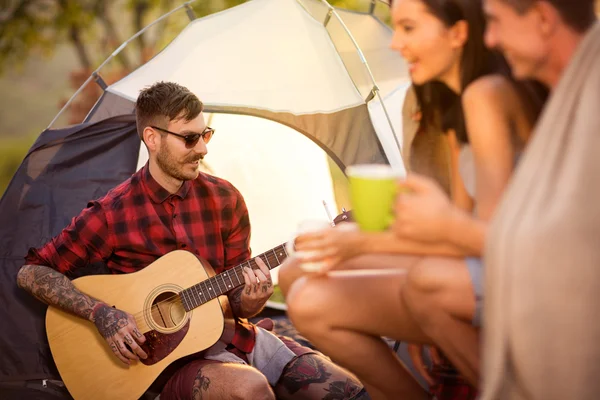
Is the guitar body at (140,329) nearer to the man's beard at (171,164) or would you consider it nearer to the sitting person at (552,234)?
the man's beard at (171,164)

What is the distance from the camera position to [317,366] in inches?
102

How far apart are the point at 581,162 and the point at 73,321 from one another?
1878 millimetres

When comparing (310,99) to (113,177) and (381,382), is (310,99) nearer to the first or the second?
(113,177)

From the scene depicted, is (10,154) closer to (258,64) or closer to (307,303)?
(258,64)

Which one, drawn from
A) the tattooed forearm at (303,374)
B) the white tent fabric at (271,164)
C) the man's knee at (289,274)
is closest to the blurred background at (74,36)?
the white tent fabric at (271,164)

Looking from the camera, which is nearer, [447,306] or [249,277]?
[447,306]

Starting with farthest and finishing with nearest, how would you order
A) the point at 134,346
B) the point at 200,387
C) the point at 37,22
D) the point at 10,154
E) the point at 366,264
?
the point at 10,154
the point at 37,22
the point at 134,346
the point at 200,387
the point at 366,264

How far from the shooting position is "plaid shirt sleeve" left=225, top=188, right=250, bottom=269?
105 inches

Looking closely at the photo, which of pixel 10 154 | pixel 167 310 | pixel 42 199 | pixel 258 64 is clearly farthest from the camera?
pixel 10 154

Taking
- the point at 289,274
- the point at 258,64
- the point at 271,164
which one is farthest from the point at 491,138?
the point at 271,164

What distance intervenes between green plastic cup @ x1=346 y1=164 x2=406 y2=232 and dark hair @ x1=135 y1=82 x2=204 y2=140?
1.21 m

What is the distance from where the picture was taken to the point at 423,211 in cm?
144

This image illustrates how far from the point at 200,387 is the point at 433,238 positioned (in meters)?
1.13

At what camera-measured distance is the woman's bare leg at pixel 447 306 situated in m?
1.51
